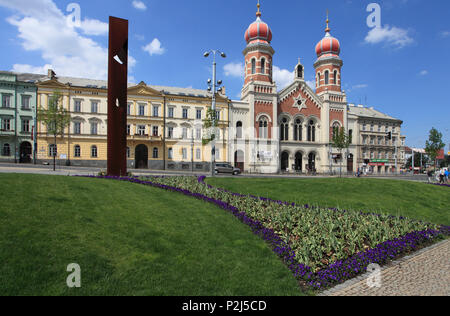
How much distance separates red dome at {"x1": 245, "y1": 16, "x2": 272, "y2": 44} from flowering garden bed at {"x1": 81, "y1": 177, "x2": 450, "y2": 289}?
45221mm

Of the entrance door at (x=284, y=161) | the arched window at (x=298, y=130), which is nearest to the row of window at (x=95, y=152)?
the entrance door at (x=284, y=161)

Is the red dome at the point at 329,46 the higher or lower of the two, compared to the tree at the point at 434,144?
higher

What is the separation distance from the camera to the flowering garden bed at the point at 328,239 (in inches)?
211

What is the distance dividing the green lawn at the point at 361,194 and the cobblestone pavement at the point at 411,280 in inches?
171

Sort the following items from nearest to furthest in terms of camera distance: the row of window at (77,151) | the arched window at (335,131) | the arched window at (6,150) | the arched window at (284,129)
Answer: the arched window at (335,131) → the arched window at (6,150) → the row of window at (77,151) → the arched window at (284,129)

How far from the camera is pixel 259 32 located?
47.2 metres

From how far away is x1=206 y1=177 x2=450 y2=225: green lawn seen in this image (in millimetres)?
11711

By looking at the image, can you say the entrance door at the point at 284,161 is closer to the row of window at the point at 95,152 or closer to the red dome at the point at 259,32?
the row of window at the point at 95,152

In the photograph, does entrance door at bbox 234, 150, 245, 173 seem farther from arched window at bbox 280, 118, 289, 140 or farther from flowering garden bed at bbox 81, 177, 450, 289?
flowering garden bed at bbox 81, 177, 450, 289

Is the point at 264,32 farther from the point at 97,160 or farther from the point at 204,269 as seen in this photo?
the point at 204,269
